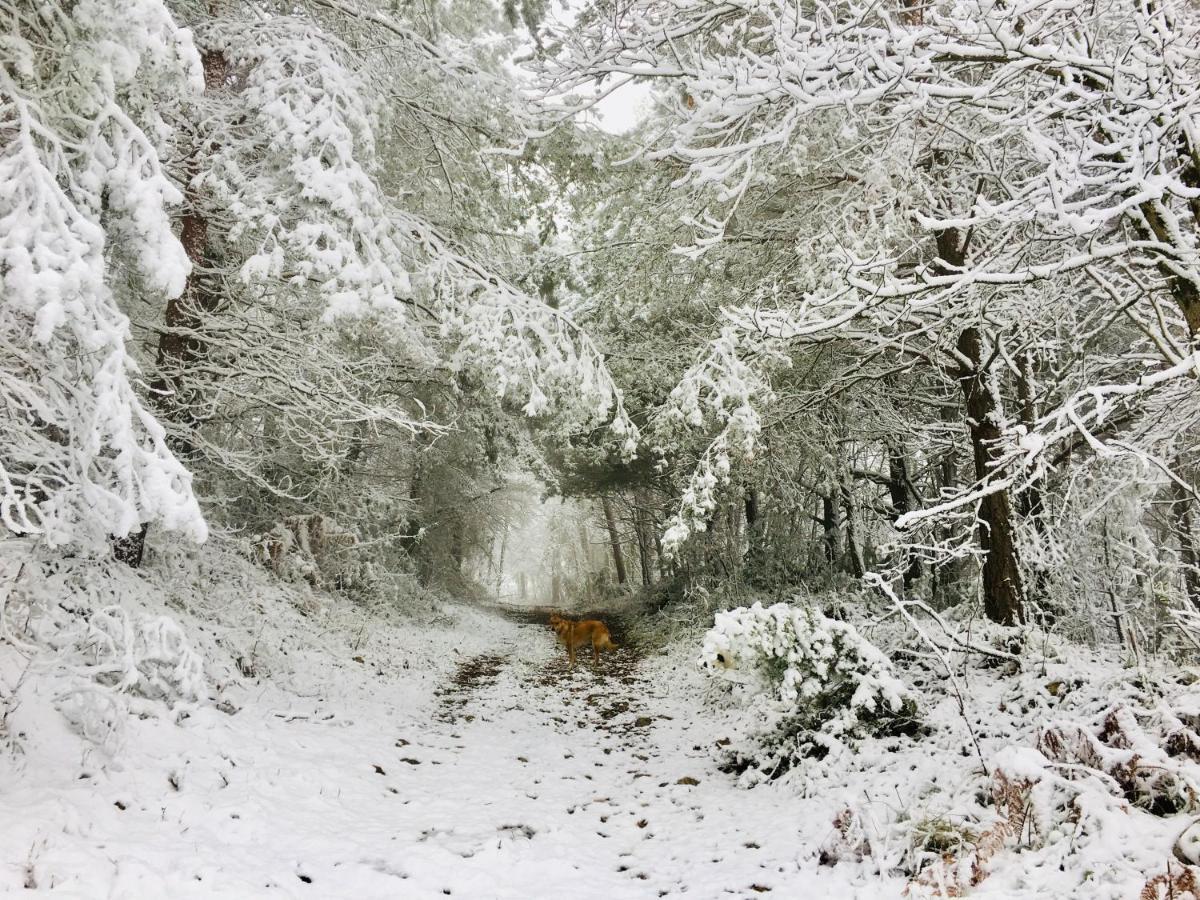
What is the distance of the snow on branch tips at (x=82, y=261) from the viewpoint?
3176mm

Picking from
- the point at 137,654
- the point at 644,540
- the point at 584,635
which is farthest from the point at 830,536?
the point at 644,540

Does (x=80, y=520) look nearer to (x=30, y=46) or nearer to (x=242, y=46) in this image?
(x=30, y=46)

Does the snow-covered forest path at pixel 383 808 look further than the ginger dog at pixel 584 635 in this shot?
No

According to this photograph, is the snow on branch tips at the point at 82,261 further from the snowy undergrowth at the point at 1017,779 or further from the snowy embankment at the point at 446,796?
the snowy undergrowth at the point at 1017,779

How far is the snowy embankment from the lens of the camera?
3.43 m

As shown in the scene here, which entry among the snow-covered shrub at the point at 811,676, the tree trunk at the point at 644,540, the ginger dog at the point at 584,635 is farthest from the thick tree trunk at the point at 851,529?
the tree trunk at the point at 644,540

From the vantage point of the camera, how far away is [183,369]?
6656mm

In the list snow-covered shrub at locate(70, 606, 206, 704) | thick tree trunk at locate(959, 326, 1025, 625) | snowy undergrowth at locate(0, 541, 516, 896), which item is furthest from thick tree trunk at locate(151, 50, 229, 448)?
thick tree trunk at locate(959, 326, 1025, 625)

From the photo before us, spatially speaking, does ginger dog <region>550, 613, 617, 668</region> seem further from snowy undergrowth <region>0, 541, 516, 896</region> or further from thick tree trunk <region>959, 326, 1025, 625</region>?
thick tree trunk <region>959, 326, 1025, 625</region>

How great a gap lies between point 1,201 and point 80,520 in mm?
1736

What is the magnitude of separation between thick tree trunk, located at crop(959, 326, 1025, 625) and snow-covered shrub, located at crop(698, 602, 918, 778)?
2215mm

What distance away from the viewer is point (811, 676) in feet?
18.5

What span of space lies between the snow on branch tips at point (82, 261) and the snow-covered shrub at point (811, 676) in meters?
4.12

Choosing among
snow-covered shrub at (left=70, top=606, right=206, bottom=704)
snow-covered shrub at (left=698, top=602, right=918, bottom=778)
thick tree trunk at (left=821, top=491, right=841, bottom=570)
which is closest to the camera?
snow-covered shrub at (left=70, top=606, right=206, bottom=704)
